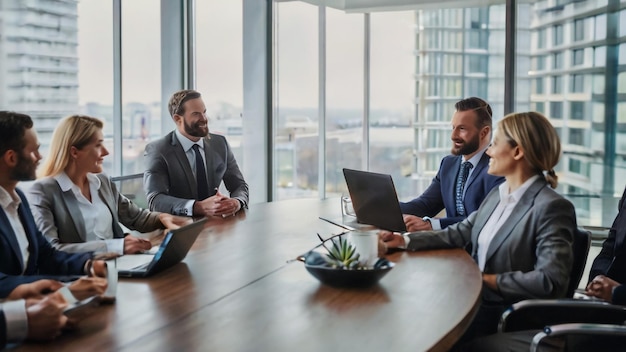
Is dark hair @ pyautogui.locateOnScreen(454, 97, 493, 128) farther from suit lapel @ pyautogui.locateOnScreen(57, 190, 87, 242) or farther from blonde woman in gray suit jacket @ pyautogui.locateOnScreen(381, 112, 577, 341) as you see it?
suit lapel @ pyautogui.locateOnScreen(57, 190, 87, 242)

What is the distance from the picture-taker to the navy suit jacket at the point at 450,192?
12.4 ft

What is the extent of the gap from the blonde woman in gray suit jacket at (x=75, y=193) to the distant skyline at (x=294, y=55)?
3.19m

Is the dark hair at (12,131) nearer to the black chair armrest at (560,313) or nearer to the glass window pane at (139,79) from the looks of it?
the black chair armrest at (560,313)

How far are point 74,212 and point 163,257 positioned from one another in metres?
0.91

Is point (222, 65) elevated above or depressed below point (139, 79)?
above

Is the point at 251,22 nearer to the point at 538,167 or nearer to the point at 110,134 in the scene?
the point at 110,134

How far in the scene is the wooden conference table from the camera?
1.71 meters

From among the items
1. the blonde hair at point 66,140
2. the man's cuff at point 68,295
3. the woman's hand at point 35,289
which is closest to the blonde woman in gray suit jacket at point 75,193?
the blonde hair at point 66,140

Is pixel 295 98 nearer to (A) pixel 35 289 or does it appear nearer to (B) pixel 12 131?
(B) pixel 12 131

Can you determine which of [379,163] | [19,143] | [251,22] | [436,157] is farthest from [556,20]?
[19,143]

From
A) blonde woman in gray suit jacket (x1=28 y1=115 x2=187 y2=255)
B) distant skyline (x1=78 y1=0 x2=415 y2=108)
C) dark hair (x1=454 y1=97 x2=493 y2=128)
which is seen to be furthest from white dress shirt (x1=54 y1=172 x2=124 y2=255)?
distant skyline (x1=78 y1=0 x2=415 y2=108)

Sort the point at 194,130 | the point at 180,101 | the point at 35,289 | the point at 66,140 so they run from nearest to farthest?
the point at 35,289 → the point at 66,140 → the point at 194,130 → the point at 180,101

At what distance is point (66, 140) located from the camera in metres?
3.22

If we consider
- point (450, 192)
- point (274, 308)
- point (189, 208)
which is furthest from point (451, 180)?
point (274, 308)
